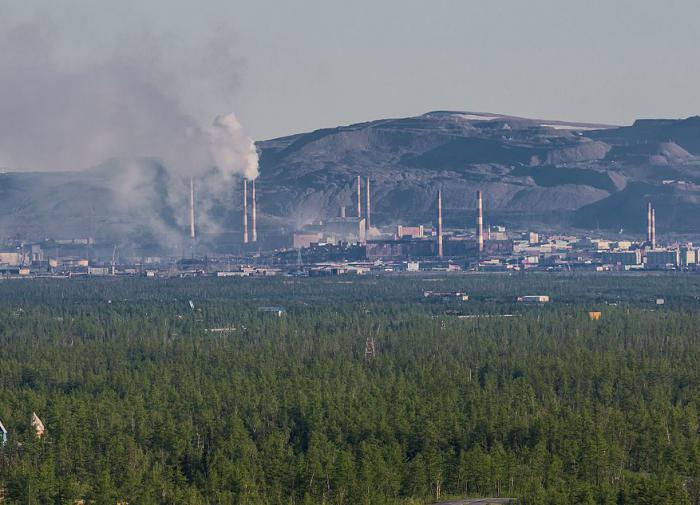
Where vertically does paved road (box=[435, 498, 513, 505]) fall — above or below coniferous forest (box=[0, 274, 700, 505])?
below

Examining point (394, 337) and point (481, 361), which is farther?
point (394, 337)

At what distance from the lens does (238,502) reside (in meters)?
67.8

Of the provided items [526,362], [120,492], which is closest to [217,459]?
[120,492]

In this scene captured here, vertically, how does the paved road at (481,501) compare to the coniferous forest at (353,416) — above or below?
below

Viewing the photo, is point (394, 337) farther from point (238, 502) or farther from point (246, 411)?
point (238, 502)

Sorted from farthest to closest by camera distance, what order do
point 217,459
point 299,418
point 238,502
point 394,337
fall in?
point 394,337 → point 299,418 → point 217,459 → point 238,502

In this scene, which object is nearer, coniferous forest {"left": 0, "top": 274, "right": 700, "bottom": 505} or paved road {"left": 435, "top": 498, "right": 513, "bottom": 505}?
paved road {"left": 435, "top": 498, "right": 513, "bottom": 505}

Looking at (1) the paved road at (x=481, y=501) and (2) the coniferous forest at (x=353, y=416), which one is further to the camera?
(2) the coniferous forest at (x=353, y=416)

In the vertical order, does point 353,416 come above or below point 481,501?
above

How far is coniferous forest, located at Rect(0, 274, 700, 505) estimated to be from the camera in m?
71.9

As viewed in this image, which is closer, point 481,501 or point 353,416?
point 481,501

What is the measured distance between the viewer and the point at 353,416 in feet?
286

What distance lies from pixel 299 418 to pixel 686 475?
839 inches

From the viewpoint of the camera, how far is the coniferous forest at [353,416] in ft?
236
